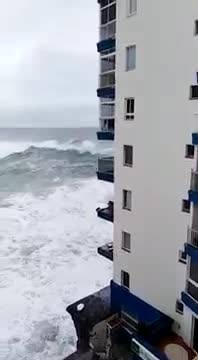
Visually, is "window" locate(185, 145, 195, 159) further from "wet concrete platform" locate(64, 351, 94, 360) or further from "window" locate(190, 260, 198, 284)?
"wet concrete platform" locate(64, 351, 94, 360)

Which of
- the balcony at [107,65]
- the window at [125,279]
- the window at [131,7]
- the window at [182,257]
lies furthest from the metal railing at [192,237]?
the window at [131,7]

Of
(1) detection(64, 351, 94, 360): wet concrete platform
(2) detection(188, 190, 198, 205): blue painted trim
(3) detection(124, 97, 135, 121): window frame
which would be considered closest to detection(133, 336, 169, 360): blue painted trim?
(1) detection(64, 351, 94, 360): wet concrete platform

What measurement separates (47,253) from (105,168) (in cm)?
1361

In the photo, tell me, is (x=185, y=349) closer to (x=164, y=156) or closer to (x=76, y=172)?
(x=164, y=156)

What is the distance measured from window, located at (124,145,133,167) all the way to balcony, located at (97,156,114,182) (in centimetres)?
192

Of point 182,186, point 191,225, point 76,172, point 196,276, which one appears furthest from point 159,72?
point 76,172

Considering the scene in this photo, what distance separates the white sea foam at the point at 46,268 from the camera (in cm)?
1702

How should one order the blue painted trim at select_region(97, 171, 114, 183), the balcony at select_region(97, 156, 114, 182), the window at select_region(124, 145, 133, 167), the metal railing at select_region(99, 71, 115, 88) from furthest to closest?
1. the balcony at select_region(97, 156, 114, 182)
2. the blue painted trim at select_region(97, 171, 114, 183)
3. the metal railing at select_region(99, 71, 115, 88)
4. the window at select_region(124, 145, 133, 167)

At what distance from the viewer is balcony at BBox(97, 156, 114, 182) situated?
1526cm

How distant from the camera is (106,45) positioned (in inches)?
543

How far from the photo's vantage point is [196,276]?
11.6 meters

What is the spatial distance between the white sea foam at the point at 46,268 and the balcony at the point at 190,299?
750 centimetres

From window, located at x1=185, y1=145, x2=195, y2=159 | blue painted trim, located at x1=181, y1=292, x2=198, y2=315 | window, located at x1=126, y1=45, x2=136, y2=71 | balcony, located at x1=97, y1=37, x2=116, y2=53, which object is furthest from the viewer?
balcony, located at x1=97, y1=37, x2=116, y2=53

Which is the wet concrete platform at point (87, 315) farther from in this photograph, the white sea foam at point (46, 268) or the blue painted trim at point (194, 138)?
the blue painted trim at point (194, 138)
